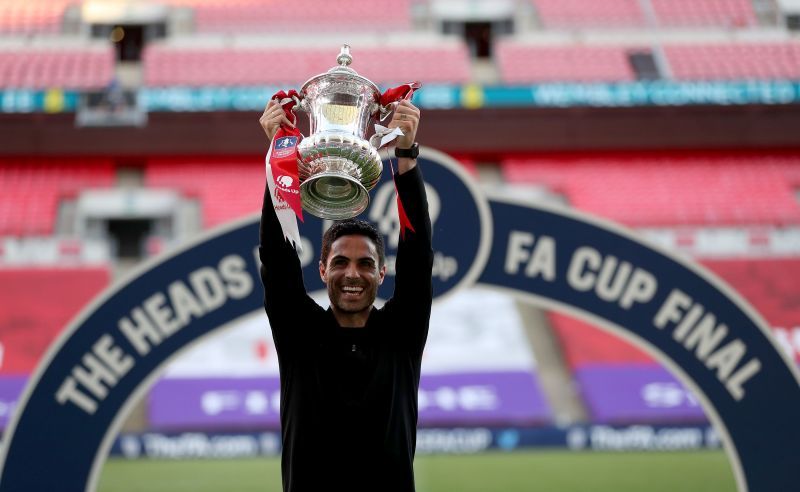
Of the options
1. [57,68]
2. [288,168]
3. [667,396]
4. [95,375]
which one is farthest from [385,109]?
[57,68]

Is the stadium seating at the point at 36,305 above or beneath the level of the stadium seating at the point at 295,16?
beneath

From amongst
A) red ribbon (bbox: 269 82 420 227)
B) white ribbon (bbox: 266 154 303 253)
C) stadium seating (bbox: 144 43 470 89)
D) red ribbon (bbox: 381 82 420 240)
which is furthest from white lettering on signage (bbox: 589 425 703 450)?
white ribbon (bbox: 266 154 303 253)

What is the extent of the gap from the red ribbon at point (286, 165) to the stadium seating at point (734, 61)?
11.2m

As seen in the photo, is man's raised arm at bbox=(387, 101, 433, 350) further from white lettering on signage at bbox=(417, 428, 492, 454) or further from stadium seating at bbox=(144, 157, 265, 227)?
stadium seating at bbox=(144, 157, 265, 227)

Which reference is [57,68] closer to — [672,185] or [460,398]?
[460,398]

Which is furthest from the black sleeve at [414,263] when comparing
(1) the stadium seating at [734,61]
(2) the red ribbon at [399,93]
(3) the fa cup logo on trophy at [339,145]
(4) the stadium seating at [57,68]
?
(1) the stadium seating at [734,61]

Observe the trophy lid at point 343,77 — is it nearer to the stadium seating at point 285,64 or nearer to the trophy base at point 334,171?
the trophy base at point 334,171

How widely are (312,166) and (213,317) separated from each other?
165 cm

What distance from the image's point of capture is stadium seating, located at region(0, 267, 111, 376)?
9031 millimetres

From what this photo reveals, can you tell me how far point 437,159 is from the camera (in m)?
3.65

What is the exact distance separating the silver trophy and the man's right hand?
110 millimetres

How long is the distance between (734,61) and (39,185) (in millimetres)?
9014

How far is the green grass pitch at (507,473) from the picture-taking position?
6.75m

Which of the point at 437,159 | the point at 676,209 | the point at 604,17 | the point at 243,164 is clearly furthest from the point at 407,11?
the point at 437,159
